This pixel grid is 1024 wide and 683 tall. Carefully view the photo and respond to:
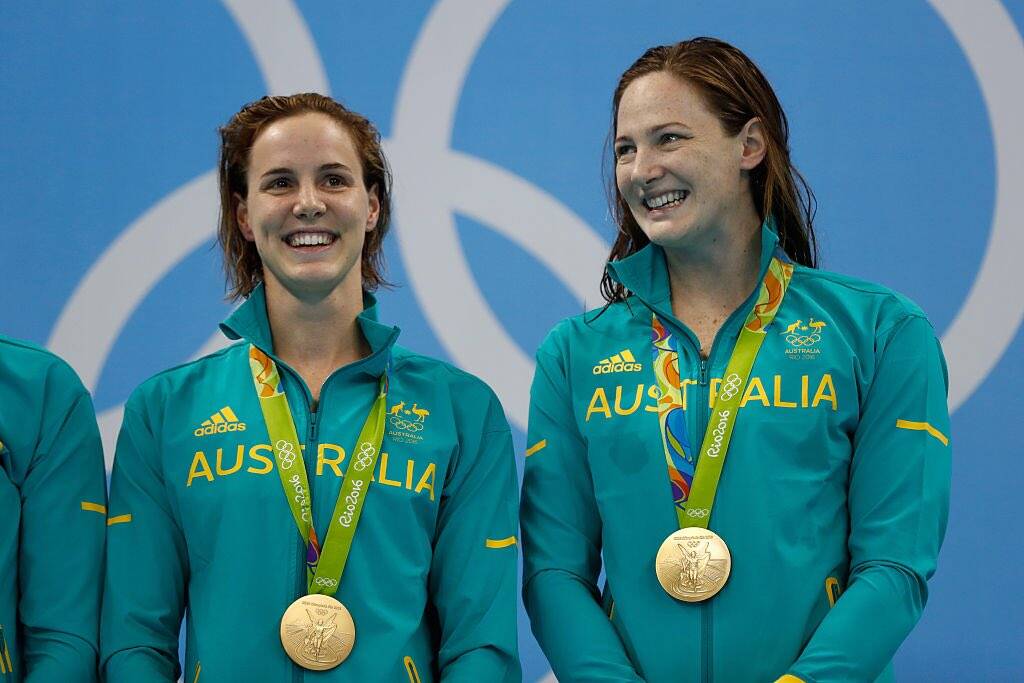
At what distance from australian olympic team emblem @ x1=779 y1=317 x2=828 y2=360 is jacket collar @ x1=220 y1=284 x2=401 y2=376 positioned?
2.43 ft

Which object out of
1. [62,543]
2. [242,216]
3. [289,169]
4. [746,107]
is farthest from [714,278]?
[62,543]

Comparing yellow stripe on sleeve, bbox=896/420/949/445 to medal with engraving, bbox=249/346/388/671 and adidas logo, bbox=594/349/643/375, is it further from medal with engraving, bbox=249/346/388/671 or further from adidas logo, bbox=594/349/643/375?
medal with engraving, bbox=249/346/388/671

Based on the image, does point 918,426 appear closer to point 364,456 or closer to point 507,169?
point 364,456

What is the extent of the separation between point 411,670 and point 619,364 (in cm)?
69

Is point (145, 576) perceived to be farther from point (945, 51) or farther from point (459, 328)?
point (945, 51)

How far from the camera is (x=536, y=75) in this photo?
410 centimetres

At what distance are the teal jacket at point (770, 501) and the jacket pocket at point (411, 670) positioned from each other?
0.26m

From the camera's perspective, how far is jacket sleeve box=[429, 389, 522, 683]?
2.50m

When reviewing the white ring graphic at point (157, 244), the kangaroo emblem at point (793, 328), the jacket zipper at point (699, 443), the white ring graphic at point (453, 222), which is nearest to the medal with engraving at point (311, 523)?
the jacket zipper at point (699, 443)

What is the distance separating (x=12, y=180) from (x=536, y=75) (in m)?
1.65

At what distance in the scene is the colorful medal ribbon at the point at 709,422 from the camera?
2496mm

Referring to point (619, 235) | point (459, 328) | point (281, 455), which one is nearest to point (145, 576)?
point (281, 455)

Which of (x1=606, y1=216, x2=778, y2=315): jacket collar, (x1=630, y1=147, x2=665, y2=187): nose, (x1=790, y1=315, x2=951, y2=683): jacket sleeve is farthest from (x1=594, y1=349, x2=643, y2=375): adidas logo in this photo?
(x1=790, y1=315, x2=951, y2=683): jacket sleeve

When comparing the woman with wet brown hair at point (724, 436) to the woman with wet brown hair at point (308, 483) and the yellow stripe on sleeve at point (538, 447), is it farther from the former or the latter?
the woman with wet brown hair at point (308, 483)
